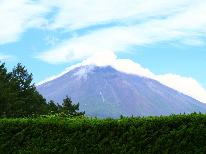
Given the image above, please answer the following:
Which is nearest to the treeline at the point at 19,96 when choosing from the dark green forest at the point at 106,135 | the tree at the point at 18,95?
the tree at the point at 18,95

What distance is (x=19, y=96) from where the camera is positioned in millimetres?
63469

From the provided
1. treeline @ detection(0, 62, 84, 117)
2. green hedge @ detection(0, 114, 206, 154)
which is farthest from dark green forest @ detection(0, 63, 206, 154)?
treeline @ detection(0, 62, 84, 117)

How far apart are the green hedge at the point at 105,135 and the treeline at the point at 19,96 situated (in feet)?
111

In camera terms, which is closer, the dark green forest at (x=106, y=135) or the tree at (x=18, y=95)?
the dark green forest at (x=106, y=135)

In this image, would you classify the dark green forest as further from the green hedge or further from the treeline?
the treeline

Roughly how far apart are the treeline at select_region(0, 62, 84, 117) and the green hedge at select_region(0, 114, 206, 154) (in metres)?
33.8

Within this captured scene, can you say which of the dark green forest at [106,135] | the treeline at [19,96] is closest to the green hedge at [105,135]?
the dark green forest at [106,135]

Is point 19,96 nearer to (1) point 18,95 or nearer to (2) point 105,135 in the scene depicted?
(1) point 18,95

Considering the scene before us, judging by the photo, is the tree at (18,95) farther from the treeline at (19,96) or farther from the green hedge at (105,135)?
the green hedge at (105,135)

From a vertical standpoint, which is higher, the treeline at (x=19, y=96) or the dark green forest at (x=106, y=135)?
the treeline at (x=19, y=96)

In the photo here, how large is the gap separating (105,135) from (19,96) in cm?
4554

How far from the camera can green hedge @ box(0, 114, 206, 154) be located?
59.2 ft

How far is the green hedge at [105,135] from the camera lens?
1805cm

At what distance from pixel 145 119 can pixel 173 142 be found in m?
1.31
